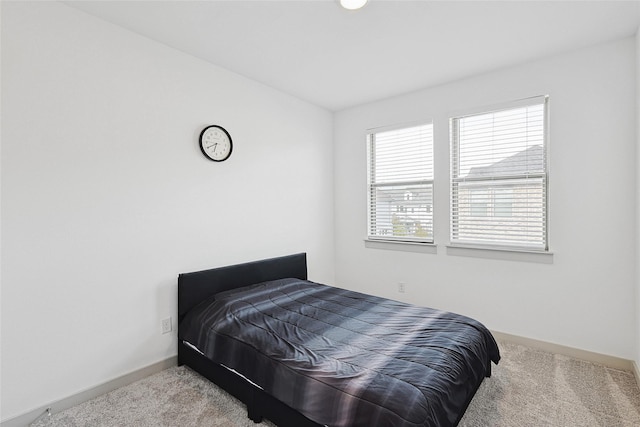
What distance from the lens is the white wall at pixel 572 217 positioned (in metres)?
2.49

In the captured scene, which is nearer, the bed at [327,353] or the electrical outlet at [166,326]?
the bed at [327,353]

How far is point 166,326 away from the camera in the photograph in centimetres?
254

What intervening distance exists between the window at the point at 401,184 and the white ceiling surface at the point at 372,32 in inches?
30.9

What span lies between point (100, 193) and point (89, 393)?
1361 millimetres

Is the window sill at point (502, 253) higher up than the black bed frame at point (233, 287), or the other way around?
the window sill at point (502, 253)

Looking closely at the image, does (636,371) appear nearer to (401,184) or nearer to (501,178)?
(501,178)

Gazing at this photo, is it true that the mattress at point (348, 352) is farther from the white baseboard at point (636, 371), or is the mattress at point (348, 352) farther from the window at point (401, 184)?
the window at point (401, 184)

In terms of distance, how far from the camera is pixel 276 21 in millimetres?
2219

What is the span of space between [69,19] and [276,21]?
1344mm

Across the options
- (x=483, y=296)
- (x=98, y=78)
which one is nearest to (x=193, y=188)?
(x=98, y=78)

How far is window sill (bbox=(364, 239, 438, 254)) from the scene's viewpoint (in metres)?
3.46

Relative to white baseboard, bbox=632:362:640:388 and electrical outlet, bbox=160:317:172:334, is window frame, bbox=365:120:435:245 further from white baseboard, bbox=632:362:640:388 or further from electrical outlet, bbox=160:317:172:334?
electrical outlet, bbox=160:317:172:334

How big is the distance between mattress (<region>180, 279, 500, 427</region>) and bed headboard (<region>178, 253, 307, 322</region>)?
0.10 meters

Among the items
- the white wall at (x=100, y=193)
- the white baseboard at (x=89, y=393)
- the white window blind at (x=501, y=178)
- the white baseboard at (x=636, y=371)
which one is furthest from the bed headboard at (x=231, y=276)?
the white baseboard at (x=636, y=371)
